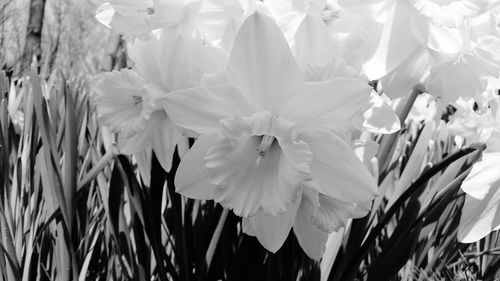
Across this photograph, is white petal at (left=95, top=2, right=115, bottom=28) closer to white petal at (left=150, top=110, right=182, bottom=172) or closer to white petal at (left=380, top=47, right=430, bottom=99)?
white petal at (left=150, top=110, right=182, bottom=172)

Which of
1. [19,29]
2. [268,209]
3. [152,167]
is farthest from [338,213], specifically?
[19,29]

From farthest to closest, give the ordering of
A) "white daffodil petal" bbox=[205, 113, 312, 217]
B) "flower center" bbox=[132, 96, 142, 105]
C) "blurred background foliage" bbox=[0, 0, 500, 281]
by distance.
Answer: "blurred background foliage" bbox=[0, 0, 500, 281] → "flower center" bbox=[132, 96, 142, 105] → "white daffodil petal" bbox=[205, 113, 312, 217]

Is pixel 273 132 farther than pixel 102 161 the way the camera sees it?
No

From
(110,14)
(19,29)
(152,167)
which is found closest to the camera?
(110,14)

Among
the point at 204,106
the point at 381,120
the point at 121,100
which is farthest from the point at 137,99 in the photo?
the point at 381,120

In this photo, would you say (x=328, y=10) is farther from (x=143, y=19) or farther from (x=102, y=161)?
(x=102, y=161)

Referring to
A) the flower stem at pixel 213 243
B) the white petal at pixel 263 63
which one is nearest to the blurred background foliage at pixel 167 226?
the flower stem at pixel 213 243

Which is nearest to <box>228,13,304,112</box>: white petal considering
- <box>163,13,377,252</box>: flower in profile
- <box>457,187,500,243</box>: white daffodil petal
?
<box>163,13,377,252</box>: flower in profile

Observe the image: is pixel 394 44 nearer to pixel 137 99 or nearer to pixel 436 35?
pixel 436 35
